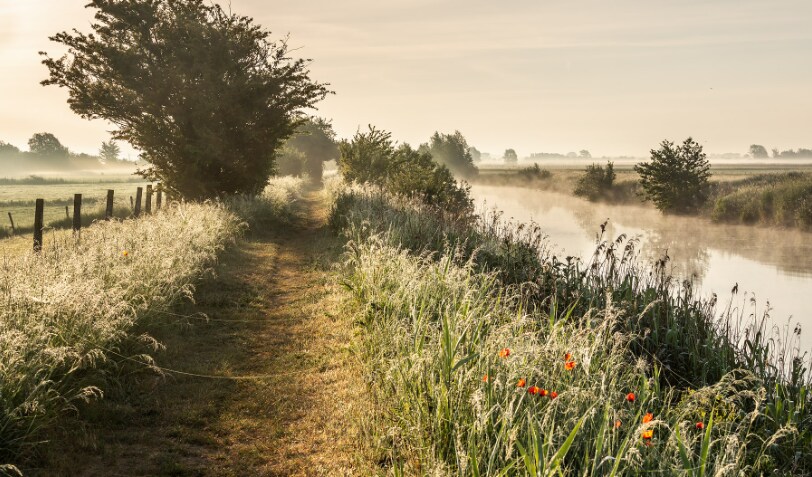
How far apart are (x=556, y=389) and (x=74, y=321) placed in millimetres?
5020

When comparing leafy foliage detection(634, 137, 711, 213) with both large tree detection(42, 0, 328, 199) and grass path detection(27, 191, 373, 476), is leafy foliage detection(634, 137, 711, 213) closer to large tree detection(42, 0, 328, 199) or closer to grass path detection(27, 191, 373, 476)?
large tree detection(42, 0, 328, 199)

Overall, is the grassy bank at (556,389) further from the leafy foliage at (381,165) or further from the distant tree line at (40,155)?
the distant tree line at (40,155)

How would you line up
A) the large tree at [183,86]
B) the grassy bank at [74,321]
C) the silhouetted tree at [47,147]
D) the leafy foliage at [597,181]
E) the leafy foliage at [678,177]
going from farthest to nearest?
the silhouetted tree at [47,147] < the leafy foliage at [597,181] < the leafy foliage at [678,177] < the large tree at [183,86] < the grassy bank at [74,321]

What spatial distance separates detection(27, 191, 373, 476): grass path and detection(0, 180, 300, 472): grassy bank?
10.2 inches

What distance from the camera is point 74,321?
543 cm

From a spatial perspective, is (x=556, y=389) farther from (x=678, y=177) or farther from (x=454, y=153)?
(x=454, y=153)

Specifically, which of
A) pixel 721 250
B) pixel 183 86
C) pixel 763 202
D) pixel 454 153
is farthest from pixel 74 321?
pixel 454 153

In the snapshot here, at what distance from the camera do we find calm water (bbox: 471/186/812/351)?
13.2 metres

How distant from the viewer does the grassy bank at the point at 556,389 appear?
3.27 meters

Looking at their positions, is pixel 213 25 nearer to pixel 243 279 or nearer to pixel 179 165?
pixel 179 165

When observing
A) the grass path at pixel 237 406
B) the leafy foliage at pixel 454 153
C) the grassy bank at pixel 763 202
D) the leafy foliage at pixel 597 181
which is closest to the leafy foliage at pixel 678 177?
the grassy bank at pixel 763 202

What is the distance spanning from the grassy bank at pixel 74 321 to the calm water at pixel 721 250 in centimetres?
799

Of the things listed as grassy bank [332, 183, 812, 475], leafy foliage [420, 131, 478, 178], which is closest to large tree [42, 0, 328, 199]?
grassy bank [332, 183, 812, 475]

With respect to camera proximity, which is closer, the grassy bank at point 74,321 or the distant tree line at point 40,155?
the grassy bank at point 74,321
